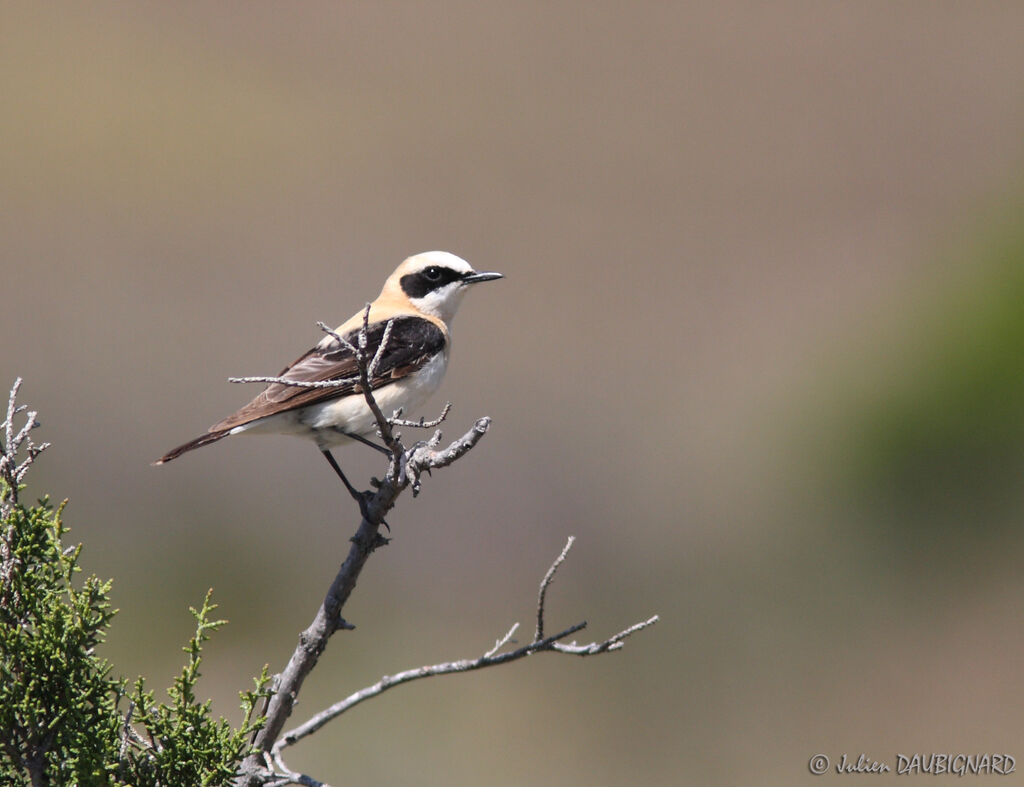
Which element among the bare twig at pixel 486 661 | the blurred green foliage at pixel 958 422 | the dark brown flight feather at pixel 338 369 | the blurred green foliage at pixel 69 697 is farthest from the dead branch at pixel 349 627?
the blurred green foliage at pixel 958 422

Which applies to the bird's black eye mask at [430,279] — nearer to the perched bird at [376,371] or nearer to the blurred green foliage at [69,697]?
the perched bird at [376,371]

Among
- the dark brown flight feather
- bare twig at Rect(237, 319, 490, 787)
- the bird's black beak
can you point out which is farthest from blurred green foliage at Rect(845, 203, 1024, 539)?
bare twig at Rect(237, 319, 490, 787)

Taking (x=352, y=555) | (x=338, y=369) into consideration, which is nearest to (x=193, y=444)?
(x=338, y=369)

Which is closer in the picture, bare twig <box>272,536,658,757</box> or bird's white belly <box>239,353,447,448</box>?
bare twig <box>272,536,658,757</box>

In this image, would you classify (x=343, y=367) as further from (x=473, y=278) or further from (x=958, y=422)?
(x=958, y=422)

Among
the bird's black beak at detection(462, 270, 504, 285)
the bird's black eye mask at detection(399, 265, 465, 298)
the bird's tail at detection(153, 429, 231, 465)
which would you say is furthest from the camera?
the bird's black eye mask at detection(399, 265, 465, 298)

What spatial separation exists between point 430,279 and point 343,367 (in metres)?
1.29

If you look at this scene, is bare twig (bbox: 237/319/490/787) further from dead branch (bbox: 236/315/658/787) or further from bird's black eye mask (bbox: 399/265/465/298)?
bird's black eye mask (bbox: 399/265/465/298)

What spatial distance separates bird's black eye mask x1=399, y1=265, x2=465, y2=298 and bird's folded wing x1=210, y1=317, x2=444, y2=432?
486mm

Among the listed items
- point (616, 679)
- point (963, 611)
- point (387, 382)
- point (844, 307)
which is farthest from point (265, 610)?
point (844, 307)

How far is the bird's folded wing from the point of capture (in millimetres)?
6004

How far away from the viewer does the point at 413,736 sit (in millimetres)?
10094

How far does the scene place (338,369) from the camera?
6.36 m

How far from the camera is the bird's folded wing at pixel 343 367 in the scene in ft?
19.7
